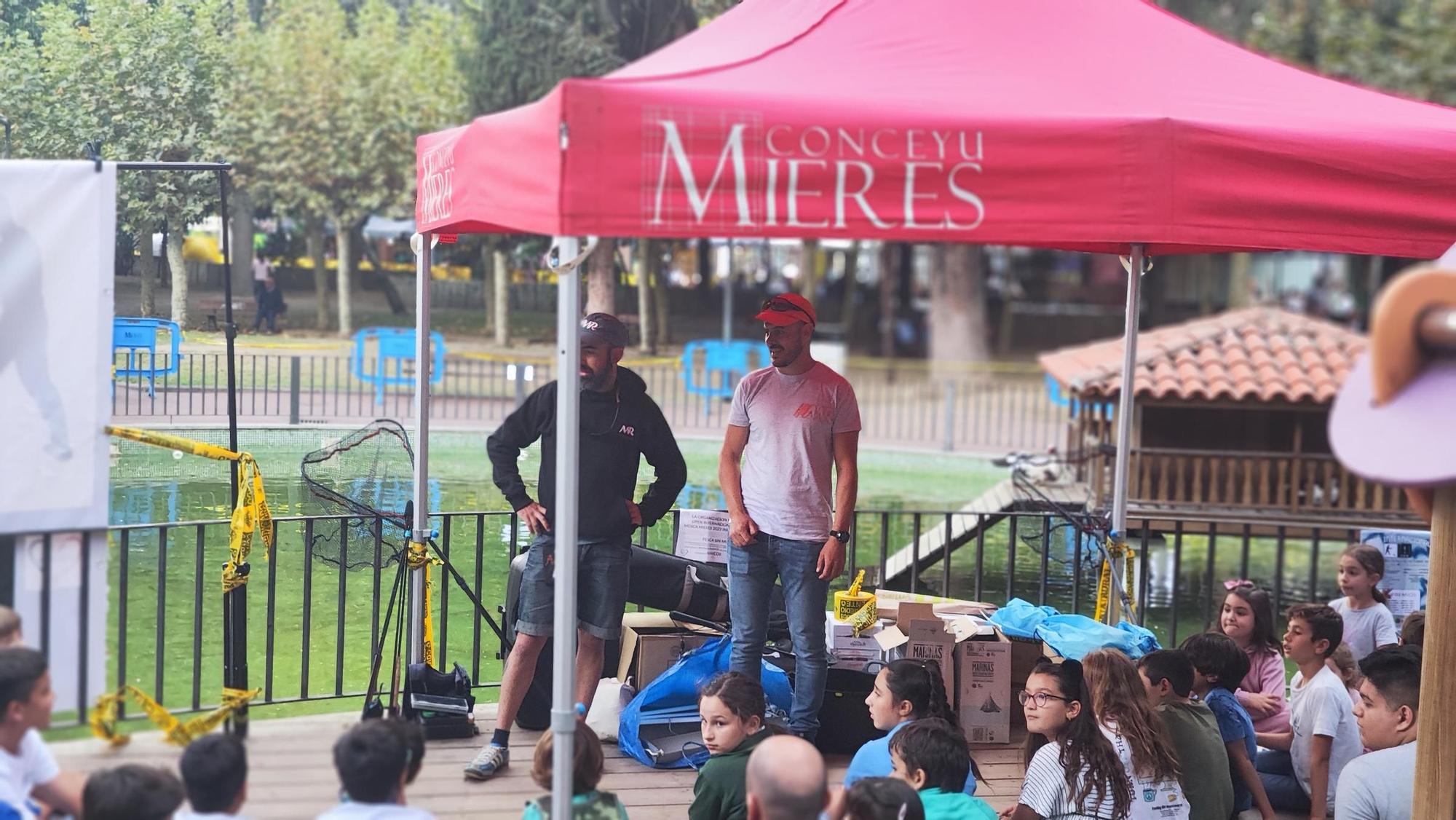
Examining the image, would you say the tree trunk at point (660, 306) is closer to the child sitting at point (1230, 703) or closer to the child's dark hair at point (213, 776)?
the child sitting at point (1230, 703)

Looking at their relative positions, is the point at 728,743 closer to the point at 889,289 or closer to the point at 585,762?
the point at 585,762

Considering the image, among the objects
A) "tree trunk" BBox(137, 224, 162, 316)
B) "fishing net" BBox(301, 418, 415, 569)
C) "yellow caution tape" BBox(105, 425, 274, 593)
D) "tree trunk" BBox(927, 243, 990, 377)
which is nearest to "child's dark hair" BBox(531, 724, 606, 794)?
"yellow caution tape" BBox(105, 425, 274, 593)

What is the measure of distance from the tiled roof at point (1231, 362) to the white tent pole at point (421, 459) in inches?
253

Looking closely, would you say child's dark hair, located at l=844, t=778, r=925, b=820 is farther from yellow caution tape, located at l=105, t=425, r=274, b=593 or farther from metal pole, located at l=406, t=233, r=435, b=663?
metal pole, located at l=406, t=233, r=435, b=663

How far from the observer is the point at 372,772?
10.9 feet

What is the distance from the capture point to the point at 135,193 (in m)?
6.45

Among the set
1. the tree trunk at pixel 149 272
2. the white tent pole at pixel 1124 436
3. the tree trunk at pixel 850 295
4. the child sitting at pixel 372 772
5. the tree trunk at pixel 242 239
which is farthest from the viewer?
the tree trunk at pixel 850 295

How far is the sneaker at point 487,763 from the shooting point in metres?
5.07

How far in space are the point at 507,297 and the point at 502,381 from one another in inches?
56.7

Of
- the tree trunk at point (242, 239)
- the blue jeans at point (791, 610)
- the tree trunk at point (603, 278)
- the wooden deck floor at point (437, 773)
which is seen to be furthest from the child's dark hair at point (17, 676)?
the tree trunk at point (603, 278)

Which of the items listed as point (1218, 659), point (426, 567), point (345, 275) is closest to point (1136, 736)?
point (1218, 659)

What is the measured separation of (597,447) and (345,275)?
9.93 m

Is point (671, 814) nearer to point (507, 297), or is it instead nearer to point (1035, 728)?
point (1035, 728)

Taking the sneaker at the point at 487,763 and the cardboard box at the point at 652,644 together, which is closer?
the sneaker at the point at 487,763
